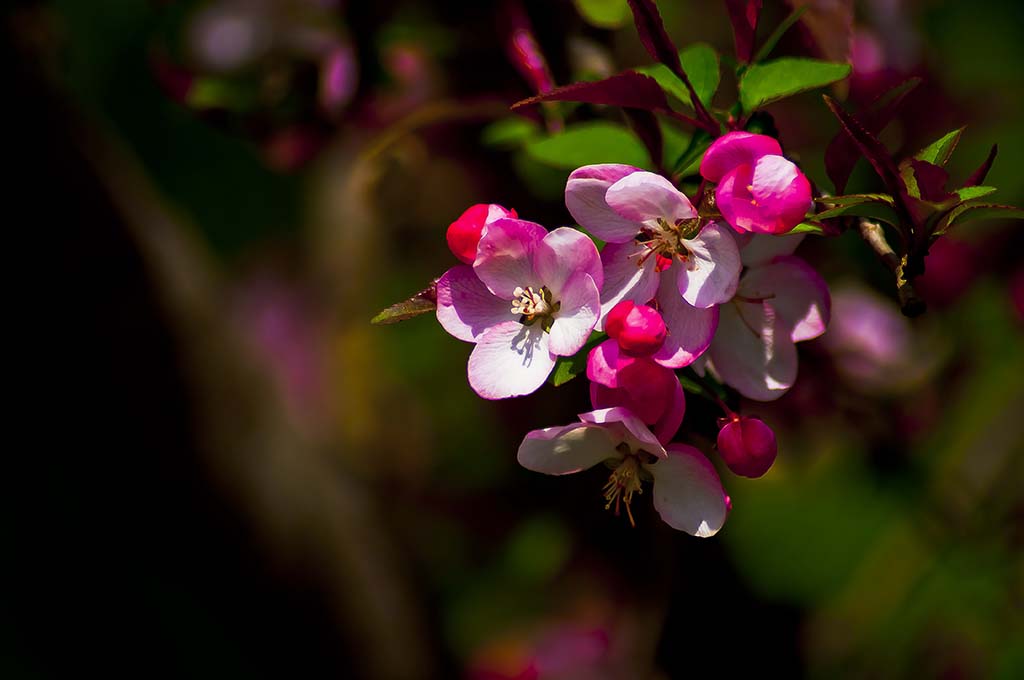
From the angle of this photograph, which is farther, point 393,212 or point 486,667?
point 393,212

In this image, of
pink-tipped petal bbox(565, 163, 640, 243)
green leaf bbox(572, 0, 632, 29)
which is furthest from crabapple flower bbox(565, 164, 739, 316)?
green leaf bbox(572, 0, 632, 29)

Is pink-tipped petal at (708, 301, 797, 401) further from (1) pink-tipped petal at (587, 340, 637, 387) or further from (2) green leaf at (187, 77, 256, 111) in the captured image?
(2) green leaf at (187, 77, 256, 111)

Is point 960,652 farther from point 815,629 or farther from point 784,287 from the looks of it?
point 784,287

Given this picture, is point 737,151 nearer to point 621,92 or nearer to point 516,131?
point 621,92

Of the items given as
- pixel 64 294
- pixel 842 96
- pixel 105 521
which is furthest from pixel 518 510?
pixel 842 96

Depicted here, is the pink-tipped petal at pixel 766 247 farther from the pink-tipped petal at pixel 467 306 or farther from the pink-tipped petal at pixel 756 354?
the pink-tipped petal at pixel 467 306

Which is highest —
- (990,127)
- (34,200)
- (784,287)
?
(34,200)

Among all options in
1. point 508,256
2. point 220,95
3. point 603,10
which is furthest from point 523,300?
point 220,95

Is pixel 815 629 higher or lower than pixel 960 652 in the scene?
higher
